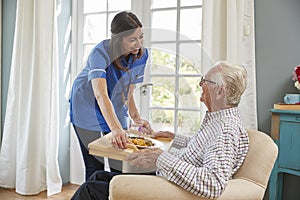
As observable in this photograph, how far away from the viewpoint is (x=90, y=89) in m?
1.53

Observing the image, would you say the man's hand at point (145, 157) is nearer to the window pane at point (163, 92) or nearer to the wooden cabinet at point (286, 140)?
the window pane at point (163, 92)

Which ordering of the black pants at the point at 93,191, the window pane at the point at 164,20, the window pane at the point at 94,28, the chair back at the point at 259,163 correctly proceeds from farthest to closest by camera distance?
the window pane at the point at 94,28
the window pane at the point at 164,20
the black pants at the point at 93,191
the chair back at the point at 259,163

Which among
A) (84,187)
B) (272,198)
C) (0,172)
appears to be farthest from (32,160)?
(272,198)

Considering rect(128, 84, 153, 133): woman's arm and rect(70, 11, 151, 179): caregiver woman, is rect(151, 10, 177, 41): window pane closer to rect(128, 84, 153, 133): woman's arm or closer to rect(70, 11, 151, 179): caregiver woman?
rect(70, 11, 151, 179): caregiver woman

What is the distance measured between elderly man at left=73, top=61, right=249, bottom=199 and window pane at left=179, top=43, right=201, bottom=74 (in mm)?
104

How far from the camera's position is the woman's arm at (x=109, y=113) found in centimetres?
143

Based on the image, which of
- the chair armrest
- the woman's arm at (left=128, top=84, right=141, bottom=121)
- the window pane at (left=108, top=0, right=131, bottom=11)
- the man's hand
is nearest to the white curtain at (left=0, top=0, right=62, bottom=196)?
the window pane at (left=108, top=0, right=131, bottom=11)

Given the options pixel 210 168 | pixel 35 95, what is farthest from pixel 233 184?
pixel 35 95

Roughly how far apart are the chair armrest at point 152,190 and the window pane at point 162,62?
0.47 m

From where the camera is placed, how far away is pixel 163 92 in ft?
4.81

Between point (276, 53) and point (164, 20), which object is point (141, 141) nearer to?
point (164, 20)

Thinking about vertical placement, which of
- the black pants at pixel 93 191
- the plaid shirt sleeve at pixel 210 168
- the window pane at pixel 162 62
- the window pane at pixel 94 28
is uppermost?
the window pane at pixel 94 28

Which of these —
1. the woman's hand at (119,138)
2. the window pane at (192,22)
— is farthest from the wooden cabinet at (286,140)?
the woman's hand at (119,138)

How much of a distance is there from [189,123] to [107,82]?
39 centimetres
